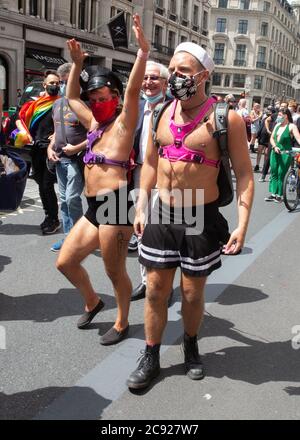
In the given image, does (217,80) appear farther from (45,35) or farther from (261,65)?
(45,35)

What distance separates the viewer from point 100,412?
2.57 metres

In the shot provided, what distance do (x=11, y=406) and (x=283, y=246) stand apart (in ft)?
14.6

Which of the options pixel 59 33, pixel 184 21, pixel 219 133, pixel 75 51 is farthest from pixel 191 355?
pixel 184 21

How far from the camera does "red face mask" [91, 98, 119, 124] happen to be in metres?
3.12

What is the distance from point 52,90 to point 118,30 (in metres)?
13.7

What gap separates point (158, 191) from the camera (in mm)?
2910

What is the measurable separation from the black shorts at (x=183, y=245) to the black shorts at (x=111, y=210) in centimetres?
42

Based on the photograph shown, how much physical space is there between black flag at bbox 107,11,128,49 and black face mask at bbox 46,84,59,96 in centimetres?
1217

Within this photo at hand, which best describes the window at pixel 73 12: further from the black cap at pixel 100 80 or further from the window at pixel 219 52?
the window at pixel 219 52

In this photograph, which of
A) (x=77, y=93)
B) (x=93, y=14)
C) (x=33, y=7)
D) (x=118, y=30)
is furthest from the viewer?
(x=93, y=14)

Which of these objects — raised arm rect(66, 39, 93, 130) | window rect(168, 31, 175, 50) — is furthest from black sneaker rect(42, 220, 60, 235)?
window rect(168, 31, 175, 50)

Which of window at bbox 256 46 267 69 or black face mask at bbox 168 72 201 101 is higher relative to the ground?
window at bbox 256 46 267 69

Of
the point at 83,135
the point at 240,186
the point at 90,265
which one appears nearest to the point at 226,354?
the point at 240,186

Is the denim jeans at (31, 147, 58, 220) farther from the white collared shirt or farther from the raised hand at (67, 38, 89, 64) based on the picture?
the raised hand at (67, 38, 89, 64)
